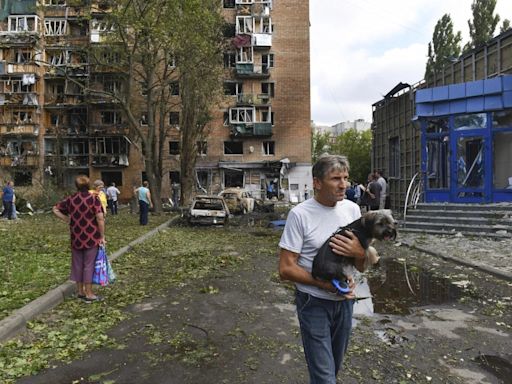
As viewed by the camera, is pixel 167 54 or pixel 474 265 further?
pixel 167 54

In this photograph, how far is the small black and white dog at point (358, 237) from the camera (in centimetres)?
270

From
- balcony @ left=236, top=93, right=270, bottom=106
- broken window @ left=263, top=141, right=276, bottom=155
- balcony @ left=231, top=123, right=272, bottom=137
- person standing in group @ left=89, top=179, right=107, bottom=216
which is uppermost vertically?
balcony @ left=236, top=93, right=270, bottom=106

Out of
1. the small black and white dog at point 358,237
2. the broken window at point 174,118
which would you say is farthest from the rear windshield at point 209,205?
the broken window at point 174,118

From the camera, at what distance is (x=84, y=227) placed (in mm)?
6645

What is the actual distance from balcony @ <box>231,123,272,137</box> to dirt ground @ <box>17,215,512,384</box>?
37.0 m

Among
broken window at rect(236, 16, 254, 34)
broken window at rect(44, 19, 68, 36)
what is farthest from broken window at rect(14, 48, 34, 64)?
broken window at rect(236, 16, 254, 34)

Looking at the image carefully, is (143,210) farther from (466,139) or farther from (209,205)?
(466,139)

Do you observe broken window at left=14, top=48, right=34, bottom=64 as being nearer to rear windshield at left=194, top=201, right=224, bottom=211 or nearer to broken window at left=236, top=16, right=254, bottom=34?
broken window at left=236, top=16, right=254, bottom=34

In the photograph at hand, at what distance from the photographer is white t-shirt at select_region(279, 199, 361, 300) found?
9.17 feet

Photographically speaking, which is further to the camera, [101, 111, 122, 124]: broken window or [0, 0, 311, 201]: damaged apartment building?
[101, 111, 122, 124]: broken window

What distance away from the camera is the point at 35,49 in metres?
46.9

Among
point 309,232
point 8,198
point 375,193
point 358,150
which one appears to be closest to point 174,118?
point 8,198

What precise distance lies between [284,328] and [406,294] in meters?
2.81

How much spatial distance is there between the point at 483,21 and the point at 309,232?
4128cm
